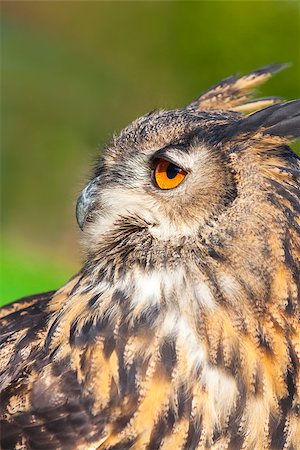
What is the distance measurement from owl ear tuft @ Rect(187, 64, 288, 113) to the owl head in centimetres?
32

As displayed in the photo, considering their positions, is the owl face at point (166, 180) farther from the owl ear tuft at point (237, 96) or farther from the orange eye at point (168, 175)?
the owl ear tuft at point (237, 96)

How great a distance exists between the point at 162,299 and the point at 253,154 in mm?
468

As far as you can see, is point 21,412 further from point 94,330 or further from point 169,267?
point 169,267

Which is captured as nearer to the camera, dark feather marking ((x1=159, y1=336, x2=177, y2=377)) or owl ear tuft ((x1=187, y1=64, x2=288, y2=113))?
dark feather marking ((x1=159, y1=336, x2=177, y2=377))

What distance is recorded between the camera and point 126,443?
2117mm

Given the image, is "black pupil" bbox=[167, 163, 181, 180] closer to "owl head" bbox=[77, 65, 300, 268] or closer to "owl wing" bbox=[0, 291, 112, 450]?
"owl head" bbox=[77, 65, 300, 268]

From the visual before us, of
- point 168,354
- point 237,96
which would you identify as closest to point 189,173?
point 168,354

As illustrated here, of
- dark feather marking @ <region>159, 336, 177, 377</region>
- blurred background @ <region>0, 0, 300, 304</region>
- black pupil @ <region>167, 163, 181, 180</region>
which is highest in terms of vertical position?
blurred background @ <region>0, 0, 300, 304</region>

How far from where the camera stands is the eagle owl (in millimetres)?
2145

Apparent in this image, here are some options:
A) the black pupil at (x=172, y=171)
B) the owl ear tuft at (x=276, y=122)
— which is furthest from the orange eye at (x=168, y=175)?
the owl ear tuft at (x=276, y=122)

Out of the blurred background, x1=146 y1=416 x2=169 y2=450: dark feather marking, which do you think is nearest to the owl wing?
x1=146 y1=416 x2=169 y2=450: dark feather marking

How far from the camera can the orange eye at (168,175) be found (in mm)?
2234

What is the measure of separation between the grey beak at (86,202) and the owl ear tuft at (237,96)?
443 millimetres

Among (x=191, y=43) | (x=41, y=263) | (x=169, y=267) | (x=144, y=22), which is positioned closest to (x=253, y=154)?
(x=169, y=267)
